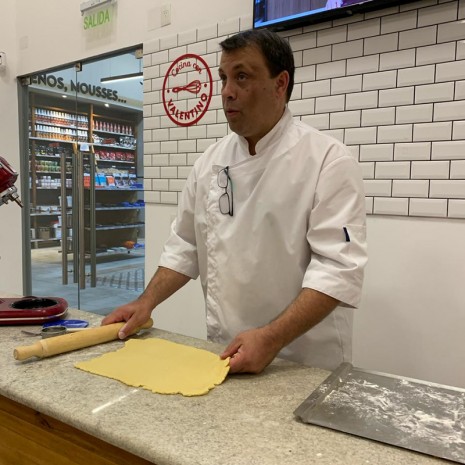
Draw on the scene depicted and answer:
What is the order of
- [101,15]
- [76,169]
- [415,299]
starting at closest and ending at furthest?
[415,299], [101,15], [76,169]

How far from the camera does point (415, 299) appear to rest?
6.77 feet

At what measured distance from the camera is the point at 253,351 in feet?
3.69

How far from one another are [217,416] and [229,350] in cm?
27

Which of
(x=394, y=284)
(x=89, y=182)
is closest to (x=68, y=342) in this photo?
(x=394, y=284)

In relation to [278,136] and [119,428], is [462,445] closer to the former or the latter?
[119,428]

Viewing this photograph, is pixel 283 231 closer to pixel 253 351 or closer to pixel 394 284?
pixel 253 351

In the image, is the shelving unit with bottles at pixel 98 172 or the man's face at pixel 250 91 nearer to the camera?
the man's face at pixel 250 91

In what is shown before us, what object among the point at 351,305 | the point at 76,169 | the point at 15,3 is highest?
the point at 15,3

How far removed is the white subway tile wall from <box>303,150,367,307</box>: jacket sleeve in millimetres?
774

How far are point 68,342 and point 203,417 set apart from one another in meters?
0.53

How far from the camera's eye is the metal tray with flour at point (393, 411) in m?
0.81

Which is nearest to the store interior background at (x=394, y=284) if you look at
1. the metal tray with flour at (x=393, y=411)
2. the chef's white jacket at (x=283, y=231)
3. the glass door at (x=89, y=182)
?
the chef's white jacket at (x=283, y=231)

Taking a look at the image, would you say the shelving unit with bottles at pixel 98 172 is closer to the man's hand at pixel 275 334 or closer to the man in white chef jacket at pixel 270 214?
the man in white chef jacket at pixel 270 214

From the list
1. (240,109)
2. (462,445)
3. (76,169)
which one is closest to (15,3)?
(76,169)
